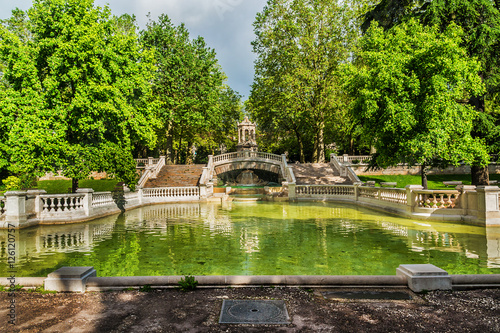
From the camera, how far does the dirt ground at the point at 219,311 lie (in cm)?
375

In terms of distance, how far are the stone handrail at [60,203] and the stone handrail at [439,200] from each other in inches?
623

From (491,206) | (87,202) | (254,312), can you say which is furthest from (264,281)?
(87,202)

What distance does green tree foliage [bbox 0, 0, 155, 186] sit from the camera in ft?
50.1

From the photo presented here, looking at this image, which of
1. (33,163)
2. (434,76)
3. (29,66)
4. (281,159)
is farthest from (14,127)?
(281,159)

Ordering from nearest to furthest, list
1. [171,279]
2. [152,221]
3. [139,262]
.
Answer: [171,279] → [139,262] → [152,221]

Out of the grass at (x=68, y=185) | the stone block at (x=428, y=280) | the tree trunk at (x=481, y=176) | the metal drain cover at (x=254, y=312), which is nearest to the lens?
the metal drain cover at (x=254, y=312)

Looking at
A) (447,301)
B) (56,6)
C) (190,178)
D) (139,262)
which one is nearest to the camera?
(447,301)

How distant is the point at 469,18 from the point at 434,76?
6.94 m

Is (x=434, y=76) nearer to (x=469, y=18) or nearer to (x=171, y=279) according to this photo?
(x=469, y=18)

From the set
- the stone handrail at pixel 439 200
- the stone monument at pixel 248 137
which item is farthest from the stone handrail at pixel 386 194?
the stone monument at pixel 248 137

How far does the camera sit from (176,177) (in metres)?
31.5

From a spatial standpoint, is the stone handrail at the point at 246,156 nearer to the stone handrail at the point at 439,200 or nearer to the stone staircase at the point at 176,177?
the stone staircase at the point at 176,177

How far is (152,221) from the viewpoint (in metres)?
14.5

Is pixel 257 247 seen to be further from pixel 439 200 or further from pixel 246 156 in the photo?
pixel 246 156
